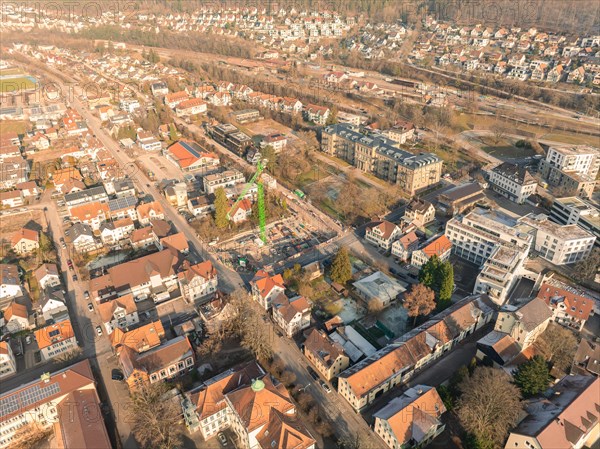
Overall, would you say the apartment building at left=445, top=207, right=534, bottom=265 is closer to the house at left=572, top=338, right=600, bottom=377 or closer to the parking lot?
the house at left=572, top=338, right=600, bottom=377

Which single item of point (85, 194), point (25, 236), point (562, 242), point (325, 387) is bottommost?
point (325, 387)

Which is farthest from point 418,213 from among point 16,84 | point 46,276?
point 16,84

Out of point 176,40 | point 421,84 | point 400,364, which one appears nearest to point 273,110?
point 421,84

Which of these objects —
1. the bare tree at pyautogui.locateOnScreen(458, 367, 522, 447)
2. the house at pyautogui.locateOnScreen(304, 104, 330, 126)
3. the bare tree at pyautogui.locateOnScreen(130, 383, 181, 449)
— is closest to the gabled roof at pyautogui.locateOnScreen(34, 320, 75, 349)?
the bare tree at pyautogui.locateOnScreen(130, 383, 181, 449)

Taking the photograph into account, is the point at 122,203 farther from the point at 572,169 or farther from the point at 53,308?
the point at 572,169

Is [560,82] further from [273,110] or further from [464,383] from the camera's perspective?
[464,383]
